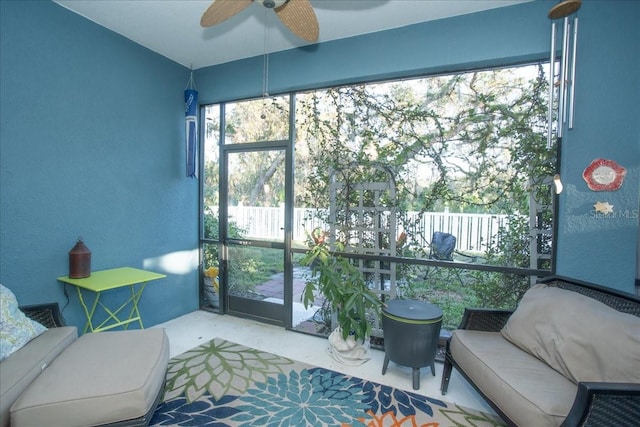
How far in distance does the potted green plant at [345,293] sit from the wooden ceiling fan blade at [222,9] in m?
2.02

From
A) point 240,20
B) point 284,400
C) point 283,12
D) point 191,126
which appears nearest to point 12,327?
point 284,400

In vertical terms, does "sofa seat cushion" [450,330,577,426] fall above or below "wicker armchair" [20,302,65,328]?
below

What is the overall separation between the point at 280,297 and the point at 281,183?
4.23 feet

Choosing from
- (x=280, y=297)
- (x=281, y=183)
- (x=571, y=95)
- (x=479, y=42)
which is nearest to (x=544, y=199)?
(x=571, y=95)

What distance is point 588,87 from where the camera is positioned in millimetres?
2311

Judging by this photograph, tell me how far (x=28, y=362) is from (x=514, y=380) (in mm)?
2615

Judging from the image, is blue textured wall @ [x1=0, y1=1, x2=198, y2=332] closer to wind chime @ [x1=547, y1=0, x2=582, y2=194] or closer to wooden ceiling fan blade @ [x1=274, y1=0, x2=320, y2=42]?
wooden ceiling fan blade @ [x1=274, y1=0, x2=320, y2=42]

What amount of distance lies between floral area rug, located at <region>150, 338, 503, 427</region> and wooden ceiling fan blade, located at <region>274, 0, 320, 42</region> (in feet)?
7.89

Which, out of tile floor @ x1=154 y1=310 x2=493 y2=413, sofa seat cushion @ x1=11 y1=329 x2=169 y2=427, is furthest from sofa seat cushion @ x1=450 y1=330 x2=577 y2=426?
sofa seat cushion @ x1=11 y1=329 x2=169 y2=427

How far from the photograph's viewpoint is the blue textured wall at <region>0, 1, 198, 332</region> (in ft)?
7.92

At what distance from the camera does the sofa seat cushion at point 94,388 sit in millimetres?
1482

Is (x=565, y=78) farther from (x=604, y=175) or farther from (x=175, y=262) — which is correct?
(x=175, y=262)

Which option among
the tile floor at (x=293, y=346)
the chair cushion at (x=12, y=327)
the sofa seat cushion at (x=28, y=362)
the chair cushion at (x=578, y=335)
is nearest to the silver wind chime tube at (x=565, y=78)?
the chair cushion at (x=578, y=335)

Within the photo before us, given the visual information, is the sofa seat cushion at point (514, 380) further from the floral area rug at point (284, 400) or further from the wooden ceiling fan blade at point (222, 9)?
the wooden ceiling fan blade at point (222, 9)
